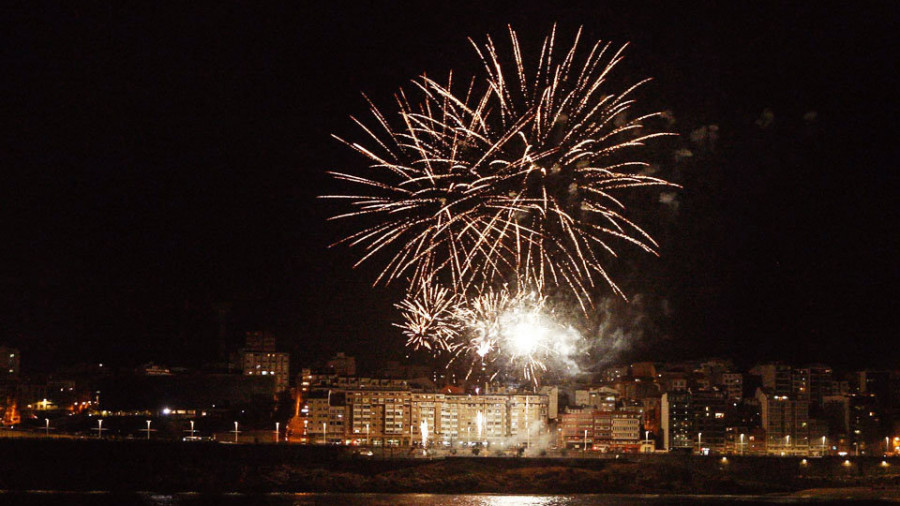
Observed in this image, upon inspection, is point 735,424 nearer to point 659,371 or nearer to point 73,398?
point 659,371

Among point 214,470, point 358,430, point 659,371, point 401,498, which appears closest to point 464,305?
point 401,498

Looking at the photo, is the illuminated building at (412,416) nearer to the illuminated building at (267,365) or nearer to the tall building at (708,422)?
the tall building at (708,422)

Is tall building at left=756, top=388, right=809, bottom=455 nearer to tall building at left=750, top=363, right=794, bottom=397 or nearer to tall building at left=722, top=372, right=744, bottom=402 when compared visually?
tall building at left=750, top=363, right=794, bottom=397

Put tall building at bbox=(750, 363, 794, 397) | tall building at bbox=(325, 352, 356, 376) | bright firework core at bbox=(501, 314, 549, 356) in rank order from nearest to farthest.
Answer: bright firework core at bbox=(501, 314, 549, 356) → tall building at bbox=(750, 363, 794, 397) → tall building at bbox=(325, 352, 356, 376)

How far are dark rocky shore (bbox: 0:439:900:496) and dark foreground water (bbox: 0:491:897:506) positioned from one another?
800 millimetres

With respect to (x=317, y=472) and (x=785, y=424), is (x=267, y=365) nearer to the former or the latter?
(x=317, y=472)

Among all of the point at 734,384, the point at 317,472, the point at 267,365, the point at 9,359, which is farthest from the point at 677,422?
the point at 9,359

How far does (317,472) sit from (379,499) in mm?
3959

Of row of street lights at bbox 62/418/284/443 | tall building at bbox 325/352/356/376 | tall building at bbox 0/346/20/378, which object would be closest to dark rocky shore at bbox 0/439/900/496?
row of street lights at bbox 62/418/284/443

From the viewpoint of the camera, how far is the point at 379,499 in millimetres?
30516

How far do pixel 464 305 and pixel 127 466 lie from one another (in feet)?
41.4

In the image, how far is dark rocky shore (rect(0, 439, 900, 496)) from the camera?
107ft

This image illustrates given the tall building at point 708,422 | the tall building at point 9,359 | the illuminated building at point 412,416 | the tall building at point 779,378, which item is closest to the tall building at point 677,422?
the tall building at point 708,422

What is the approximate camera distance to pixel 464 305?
95.7 ft
